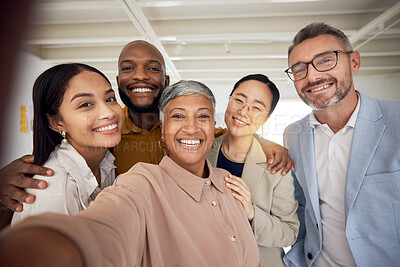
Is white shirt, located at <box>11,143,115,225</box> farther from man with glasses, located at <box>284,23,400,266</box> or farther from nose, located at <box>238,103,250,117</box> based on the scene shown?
man with glasses, located at <box>284,23,400,266</box>

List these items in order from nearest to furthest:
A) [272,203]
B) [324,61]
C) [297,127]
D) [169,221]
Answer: [169,221] → [272,203] → [324,61] → [297,127]

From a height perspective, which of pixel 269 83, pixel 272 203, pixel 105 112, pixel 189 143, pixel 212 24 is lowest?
pixel 272 203

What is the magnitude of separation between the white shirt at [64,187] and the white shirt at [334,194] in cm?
118

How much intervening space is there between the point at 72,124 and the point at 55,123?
84 mm

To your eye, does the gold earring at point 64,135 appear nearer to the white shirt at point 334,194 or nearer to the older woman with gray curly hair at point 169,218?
the older woman with gray curly hair at point 169,218

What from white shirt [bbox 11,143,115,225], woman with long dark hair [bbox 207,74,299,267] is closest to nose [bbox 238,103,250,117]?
woman with long dark hair [bbox 207,74,299,267]

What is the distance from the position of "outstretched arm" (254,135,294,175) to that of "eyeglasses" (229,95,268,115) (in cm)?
22

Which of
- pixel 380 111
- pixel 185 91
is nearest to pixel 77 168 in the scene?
pixel 185 91

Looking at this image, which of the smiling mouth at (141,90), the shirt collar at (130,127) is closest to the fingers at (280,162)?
the shirt collar at (130,127)

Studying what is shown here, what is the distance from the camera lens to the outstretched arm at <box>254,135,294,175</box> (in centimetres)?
131

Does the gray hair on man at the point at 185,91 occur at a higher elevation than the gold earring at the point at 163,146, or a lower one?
higher

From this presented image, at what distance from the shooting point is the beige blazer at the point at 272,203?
3.98 ft

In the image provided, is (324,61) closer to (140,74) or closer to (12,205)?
(140,74)

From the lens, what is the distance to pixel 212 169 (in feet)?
3.76
